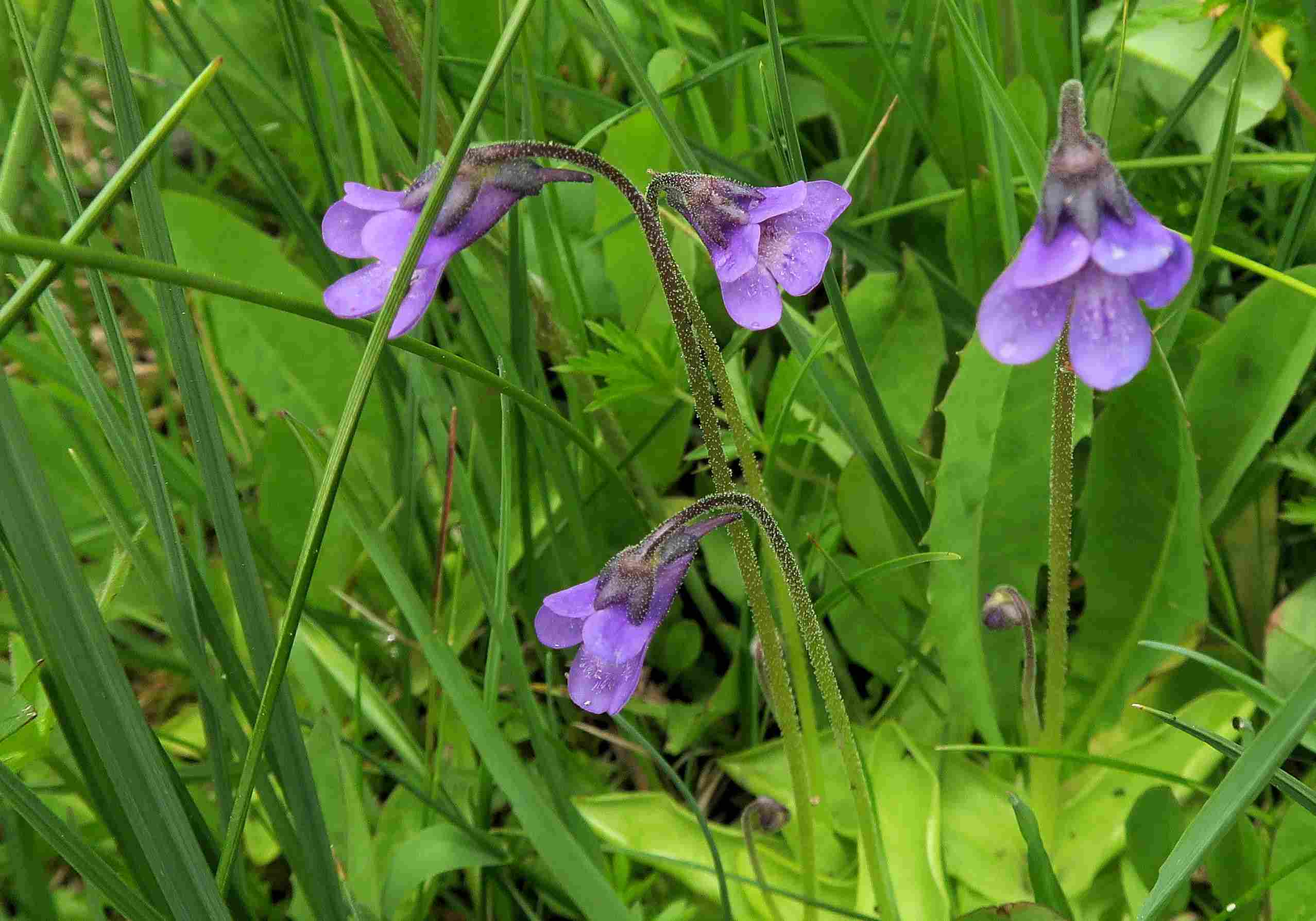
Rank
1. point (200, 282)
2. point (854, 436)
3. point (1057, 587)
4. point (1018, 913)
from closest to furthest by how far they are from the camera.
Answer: point (200, 282) → point (1018, 913) → point (1057, 587) → point (854, 436)

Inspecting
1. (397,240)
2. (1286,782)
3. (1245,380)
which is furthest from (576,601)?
(1245,380)

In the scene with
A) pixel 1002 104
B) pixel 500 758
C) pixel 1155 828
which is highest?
pixel 1002 104

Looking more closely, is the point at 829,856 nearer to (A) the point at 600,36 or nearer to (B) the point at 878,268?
(B) the point at 878,268

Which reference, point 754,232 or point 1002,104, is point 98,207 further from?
point 1002,104

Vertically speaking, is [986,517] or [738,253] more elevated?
[738,253]

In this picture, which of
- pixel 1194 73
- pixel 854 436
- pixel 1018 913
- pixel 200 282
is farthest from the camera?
pixel 1194 73

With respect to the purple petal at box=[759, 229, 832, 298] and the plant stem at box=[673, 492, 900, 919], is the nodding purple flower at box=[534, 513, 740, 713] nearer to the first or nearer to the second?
the plant stem at box=[673, 492, 900, 919]

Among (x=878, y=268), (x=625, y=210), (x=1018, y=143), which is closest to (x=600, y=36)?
(x=625, y=210)

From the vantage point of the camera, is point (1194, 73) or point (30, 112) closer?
point (30, 112)
